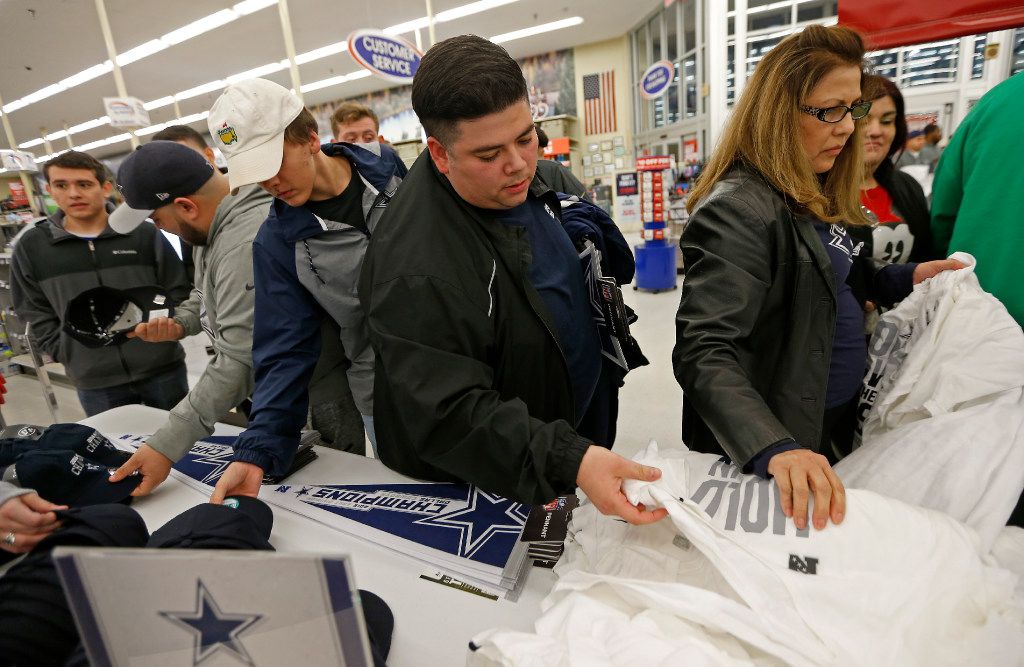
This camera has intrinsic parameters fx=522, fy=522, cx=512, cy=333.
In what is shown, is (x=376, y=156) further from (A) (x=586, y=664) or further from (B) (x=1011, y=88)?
(B) (x=1011, y=88)

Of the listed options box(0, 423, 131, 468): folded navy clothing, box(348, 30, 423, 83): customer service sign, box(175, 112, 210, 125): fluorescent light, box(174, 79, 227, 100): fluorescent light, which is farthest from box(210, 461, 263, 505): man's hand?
box(175, 112, 210, 125): fluorescent light

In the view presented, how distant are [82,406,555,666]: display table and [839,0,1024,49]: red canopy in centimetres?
212

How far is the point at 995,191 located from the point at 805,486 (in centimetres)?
106

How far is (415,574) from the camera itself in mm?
1031

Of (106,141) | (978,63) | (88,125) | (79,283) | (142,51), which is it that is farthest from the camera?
(106,141)

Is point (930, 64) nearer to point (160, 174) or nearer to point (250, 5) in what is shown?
point (160, 174)

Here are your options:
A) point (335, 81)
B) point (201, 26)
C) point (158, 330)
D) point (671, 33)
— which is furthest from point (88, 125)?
point (158, 330)

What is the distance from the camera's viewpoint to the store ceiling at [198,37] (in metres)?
7.71

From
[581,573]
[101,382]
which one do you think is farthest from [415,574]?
[101,382]

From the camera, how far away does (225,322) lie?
154cm

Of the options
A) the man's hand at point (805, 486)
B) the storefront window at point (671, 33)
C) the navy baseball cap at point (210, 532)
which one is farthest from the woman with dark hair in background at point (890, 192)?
the storefront window at point (671, 33)

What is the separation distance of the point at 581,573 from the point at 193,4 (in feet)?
32.3

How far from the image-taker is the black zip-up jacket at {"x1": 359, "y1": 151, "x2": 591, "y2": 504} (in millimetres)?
918

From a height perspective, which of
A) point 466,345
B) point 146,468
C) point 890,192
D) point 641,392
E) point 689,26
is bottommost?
point 641,392
